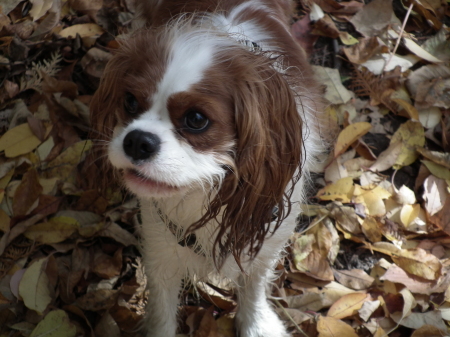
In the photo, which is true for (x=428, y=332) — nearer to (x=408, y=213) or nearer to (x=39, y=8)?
(x=408, y=213)

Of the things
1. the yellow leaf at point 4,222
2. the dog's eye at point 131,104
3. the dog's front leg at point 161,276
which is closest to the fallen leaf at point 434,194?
the dog's front leg at point 161,276

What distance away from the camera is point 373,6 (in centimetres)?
361

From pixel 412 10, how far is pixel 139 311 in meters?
2.87

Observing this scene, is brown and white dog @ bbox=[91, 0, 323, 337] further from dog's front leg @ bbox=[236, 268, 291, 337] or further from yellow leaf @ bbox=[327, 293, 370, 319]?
yellow leaf @ bbox=[327, 293, 370, 319]

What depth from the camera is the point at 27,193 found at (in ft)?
8.94

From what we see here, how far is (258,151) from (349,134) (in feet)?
4.96

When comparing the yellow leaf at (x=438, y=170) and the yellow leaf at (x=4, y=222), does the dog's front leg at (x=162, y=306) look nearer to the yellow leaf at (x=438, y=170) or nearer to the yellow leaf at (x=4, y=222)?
the yellow leaf at (x=4, y=222)

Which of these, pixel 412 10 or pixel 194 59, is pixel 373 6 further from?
pixel 194 59

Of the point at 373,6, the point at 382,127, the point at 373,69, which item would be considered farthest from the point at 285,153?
the point at 373,6

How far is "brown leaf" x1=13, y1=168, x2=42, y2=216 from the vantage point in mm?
2686

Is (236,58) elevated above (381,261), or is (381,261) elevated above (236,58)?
(236,58)

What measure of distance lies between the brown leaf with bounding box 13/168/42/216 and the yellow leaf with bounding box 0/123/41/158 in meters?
0.19

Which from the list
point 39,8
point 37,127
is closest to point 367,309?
point 37,127

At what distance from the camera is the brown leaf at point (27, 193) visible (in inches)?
106
